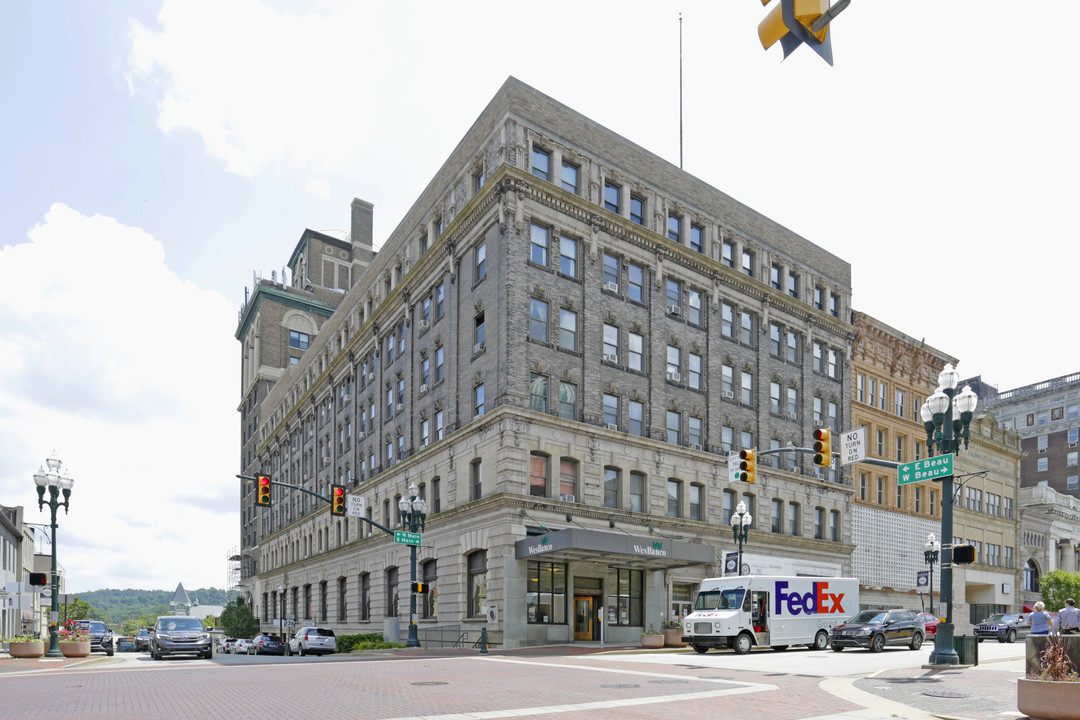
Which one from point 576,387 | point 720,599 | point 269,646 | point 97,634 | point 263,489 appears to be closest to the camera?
point 720,599

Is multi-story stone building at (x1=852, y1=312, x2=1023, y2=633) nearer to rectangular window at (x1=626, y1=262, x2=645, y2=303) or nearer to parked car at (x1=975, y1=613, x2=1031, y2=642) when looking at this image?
parked car at (x1=975, y1=613, x2=1031, y2=642)

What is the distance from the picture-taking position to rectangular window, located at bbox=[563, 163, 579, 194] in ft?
138

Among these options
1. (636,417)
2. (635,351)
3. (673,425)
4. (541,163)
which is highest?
(541,163)

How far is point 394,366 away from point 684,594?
2159 centimetres

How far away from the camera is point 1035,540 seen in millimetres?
78875

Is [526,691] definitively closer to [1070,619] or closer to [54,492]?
[1070,619]

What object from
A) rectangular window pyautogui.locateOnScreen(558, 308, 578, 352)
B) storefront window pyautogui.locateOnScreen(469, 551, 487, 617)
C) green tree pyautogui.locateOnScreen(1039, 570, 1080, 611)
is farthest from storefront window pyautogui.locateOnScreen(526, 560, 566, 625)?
green tree pyautogui.locateOnScreen(1039, 570, 1080, 611)

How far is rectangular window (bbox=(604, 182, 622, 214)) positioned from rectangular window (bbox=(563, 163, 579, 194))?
201 cm

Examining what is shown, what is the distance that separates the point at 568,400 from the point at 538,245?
7360mm

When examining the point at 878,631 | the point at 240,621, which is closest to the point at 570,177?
the point at 878,631

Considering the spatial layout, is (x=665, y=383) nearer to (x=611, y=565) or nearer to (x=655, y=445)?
(x=655, y=445)

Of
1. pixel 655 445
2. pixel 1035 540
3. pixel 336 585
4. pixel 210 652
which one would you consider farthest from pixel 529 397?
pixel 1035 540

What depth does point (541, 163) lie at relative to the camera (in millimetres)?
41156

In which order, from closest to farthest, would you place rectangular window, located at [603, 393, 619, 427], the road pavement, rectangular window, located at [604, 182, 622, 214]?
the road pavement, rectangular window, located at [603, 393, 619, 427], rectangular window, located at [604, 182, 622, 214]
